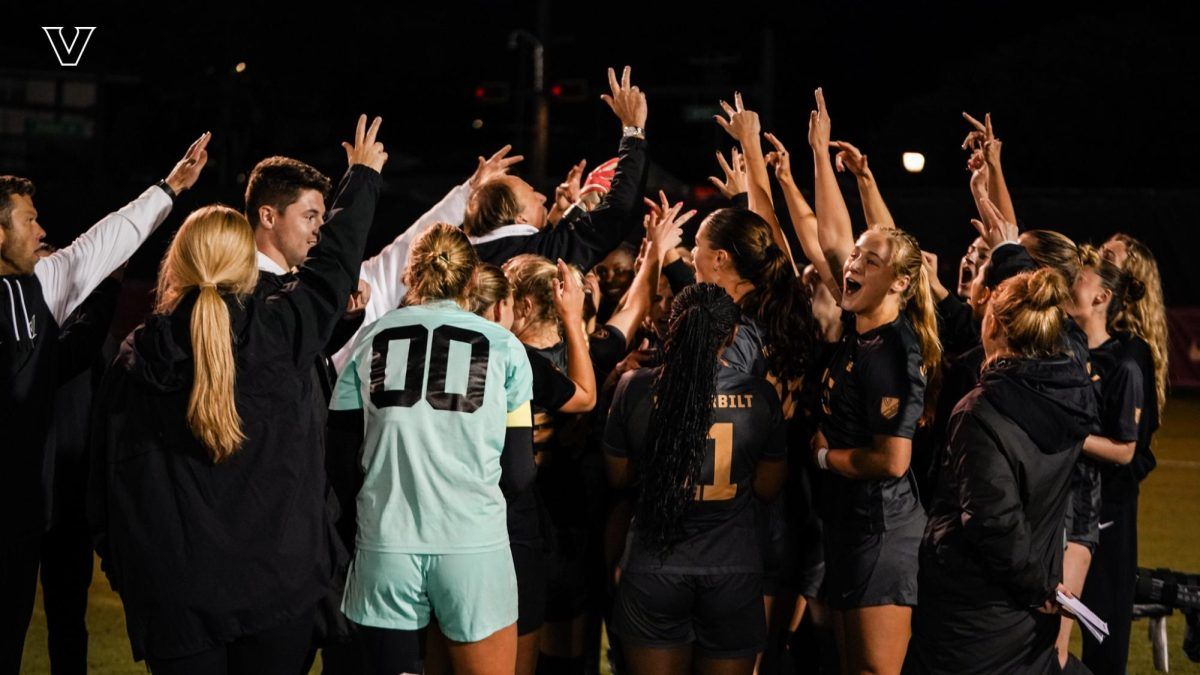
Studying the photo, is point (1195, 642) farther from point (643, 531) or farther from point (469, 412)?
point (469, 412)

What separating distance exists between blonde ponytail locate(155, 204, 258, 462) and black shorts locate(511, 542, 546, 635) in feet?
4.07

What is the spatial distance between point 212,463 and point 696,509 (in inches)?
65.3

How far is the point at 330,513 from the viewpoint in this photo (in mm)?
3945

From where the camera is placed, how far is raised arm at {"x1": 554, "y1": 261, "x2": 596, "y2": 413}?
178 inches

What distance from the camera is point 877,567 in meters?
4.46

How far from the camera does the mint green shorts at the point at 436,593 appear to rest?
3.88 meters

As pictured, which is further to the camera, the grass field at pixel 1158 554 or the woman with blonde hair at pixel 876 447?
the grass field at pixel 1158 554

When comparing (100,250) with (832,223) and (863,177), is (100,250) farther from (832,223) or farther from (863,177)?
(863,177)

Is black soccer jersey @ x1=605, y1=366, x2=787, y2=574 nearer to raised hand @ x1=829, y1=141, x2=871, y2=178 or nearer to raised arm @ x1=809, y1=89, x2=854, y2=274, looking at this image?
raised arm @ x1=809, y1=89, x2=854, y2=274

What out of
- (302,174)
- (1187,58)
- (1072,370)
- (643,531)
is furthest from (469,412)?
(1187,58)

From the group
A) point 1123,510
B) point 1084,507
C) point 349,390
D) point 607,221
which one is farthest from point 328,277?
point 1123,510

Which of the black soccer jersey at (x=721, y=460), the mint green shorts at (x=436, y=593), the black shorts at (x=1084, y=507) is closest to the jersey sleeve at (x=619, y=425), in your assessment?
the black soccer jersey at (x=721, y=460)

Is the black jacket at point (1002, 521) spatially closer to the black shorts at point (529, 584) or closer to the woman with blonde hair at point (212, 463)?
the black shorts at point (529, 584)

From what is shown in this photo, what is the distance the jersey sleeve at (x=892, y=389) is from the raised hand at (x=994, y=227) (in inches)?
34.6
